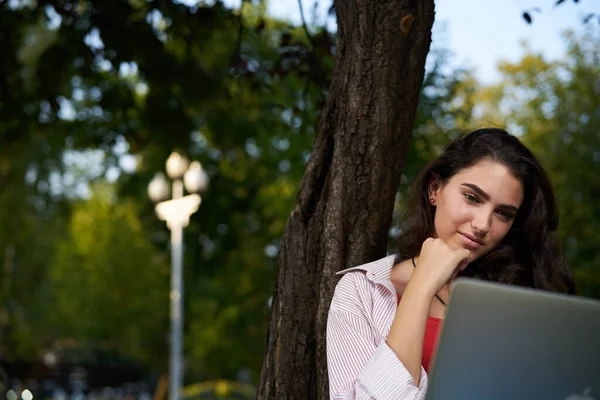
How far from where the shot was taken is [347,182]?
3.17 m

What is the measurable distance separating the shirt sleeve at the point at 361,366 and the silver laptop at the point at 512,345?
13.1 inches

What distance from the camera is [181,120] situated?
8141 millimetres

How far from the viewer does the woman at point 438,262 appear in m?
2.33

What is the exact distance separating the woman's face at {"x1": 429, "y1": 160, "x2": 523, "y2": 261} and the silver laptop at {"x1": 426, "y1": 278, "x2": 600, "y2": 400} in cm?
74

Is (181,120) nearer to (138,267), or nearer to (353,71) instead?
(353,71)

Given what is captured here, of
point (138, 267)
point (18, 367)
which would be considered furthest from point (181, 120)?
point (138, 267)

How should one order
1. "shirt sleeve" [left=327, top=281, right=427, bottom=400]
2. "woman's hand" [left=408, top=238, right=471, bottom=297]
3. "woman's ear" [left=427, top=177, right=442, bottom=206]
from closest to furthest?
"shirt sleeve" [left=327, top=281, right=427, bottom=400], "woman's hand" [left=408, top=238, right=471, bottom=297], "woman's ear" [left=427, top=177, right=442, bottom=206]

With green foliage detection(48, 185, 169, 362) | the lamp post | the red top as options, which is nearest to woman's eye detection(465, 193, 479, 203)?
the red top

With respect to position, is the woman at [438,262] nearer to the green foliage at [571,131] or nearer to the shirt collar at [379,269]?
the shirt collar at [379,269]

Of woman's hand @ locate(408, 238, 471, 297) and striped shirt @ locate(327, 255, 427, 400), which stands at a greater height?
woman's hand @ locate(408, 238, 471, 297)

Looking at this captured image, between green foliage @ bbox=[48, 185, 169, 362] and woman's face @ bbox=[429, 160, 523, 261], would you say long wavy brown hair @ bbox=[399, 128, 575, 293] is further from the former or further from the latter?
green foliage @ bbox=[48, 185, 169, 362]

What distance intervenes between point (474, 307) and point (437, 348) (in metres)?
0.11

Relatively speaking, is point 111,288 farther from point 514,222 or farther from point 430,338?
point 430,338

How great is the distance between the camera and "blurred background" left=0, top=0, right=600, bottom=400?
695 centimetres
